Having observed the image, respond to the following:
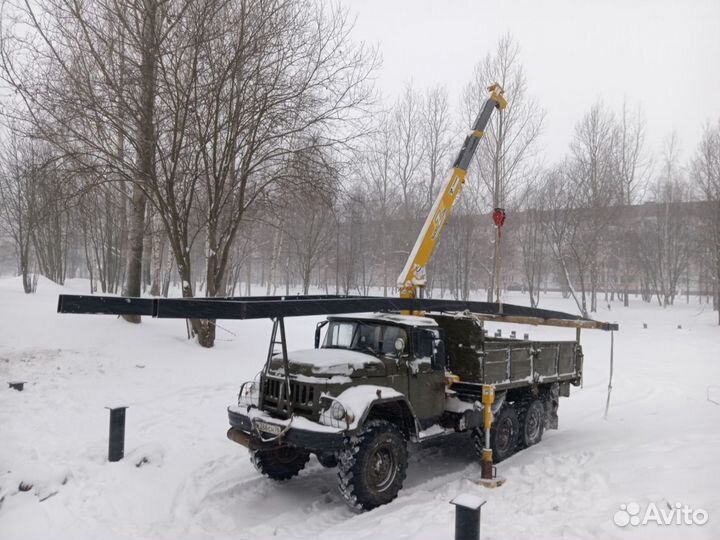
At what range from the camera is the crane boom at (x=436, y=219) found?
9844mm

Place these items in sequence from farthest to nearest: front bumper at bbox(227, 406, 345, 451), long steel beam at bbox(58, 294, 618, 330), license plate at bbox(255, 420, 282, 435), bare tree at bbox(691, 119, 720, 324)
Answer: bare tree at bbox(691, 119, 720, 324) < license plate at bbox(255, 420, 282, 435) < front bumper at bbox(227, 406, 345, 451) < long steel beam at bbox(58, 294, 618, 330)

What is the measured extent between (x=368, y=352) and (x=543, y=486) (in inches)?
106

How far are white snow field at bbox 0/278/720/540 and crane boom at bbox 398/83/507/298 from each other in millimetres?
3102

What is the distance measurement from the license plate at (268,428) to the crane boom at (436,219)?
472cm

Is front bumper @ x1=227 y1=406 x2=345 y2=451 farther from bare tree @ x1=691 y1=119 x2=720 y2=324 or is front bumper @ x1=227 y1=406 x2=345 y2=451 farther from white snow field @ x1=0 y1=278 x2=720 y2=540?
bare tree @ x1=691 y1=119 x2=720 y2=324

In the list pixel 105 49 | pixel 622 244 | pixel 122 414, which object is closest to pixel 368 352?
pixel 122 414

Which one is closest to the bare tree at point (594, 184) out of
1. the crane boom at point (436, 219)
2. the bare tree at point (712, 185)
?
the bare tree at point (712, 185)

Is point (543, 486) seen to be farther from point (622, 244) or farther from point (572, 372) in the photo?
point (622, 244)

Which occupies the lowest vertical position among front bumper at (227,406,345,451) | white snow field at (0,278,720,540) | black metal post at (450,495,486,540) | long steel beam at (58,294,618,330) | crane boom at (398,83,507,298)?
white snow field at (0,278,720,540)

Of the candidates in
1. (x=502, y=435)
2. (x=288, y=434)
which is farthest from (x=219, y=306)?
(x=502, y=435)

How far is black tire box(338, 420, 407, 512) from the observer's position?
5473 mm

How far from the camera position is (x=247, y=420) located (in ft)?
19.3

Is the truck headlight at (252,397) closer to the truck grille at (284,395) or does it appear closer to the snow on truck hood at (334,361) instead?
the truck grille at (284,395)

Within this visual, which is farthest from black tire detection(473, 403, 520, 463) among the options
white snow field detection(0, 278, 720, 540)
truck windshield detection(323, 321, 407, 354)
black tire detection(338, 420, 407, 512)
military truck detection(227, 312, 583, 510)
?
truck windshield detection(323, 321, 407, 354)
